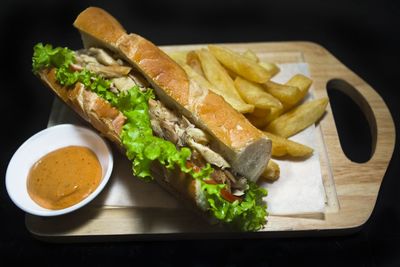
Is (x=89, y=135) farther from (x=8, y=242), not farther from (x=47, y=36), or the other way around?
(x=47, y=36)

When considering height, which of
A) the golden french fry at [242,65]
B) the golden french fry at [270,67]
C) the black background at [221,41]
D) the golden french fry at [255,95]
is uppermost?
the golden french fry at [242,65]

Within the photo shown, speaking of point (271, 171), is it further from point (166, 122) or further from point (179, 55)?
point (179, 55)

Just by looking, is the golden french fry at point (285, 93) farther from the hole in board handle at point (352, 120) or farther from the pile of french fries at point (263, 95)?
the hole in board handle at point (352, 120)

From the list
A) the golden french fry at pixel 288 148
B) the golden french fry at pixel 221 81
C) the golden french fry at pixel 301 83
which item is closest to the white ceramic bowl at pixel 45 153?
the golden french fry at pixel 221 81

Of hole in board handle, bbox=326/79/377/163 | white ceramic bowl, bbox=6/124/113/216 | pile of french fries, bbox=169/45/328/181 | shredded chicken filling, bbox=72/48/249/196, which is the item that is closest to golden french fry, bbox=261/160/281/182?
pile of french fries, bbox=169/45/328/181

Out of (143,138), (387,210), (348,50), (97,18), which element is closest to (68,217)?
(143,138)

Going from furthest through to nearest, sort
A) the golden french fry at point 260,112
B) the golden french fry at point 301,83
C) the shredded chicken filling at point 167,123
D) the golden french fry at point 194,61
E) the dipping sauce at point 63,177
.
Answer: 1. the golden french fry at point 194,61
2. the golden french fry at point 301,83
3. the golden french fry at point 260,112
4. the dipping sauce at point 63,177
5. the shredded chicken filling at point 167,123

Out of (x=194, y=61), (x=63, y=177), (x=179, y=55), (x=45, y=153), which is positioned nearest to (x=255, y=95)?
(x=194, y=61)
